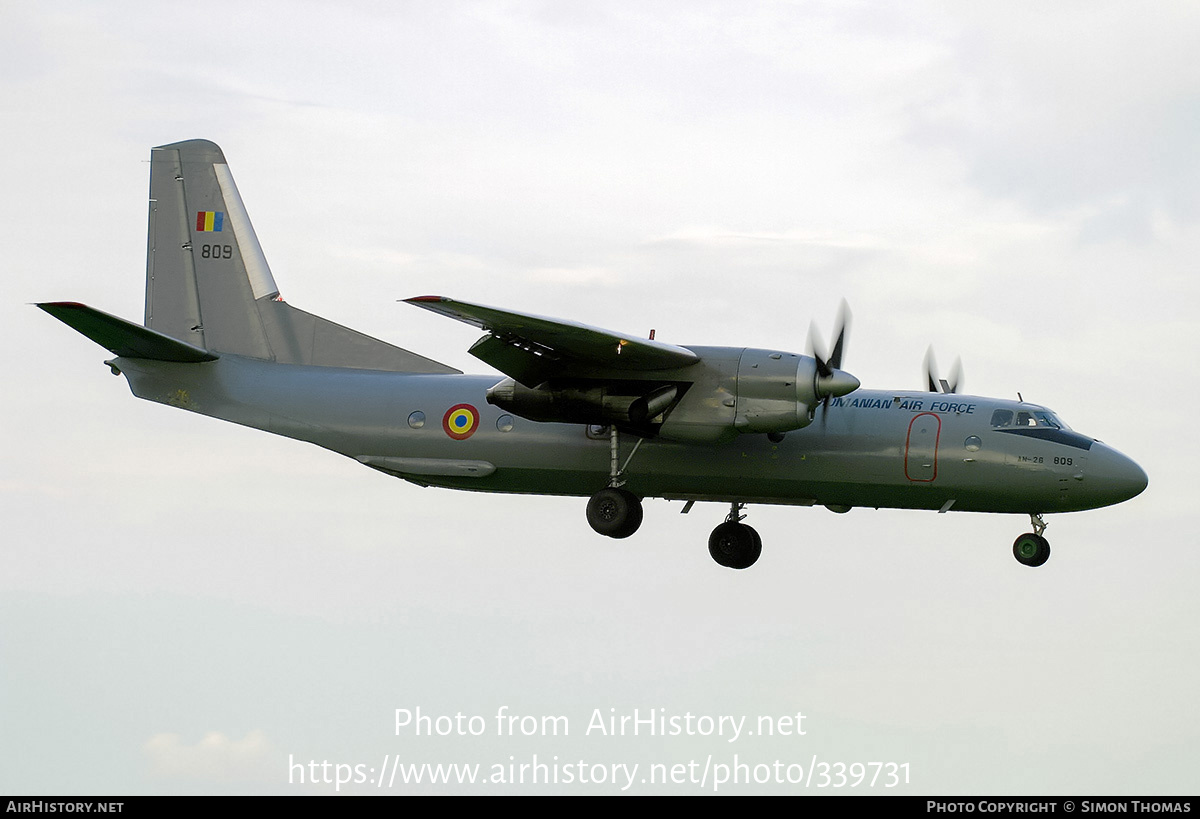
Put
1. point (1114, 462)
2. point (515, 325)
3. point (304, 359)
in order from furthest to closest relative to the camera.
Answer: point (304, 359) < point (1114, 462) < point (515, 325)

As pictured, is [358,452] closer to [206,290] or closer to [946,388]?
[206,290]

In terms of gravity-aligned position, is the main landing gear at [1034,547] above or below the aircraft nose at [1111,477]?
below

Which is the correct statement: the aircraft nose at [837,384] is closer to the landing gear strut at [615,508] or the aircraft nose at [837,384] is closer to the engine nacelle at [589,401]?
the engine nacelle at [589,401]

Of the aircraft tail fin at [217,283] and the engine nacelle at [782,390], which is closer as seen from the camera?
the engine nacelle at [782,390]

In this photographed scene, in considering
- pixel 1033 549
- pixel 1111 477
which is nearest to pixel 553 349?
pixel 1033 549

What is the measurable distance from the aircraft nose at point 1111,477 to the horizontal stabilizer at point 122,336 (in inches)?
569

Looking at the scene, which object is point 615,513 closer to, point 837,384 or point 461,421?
point 461,421

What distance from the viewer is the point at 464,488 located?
2367 cm

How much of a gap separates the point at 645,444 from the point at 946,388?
198 inches

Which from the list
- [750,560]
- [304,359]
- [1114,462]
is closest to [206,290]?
[304,359]

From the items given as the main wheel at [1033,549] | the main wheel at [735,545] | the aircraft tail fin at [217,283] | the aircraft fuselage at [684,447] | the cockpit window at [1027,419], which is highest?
the aircraft tail fin at [217,283]

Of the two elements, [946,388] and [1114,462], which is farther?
[946,388]

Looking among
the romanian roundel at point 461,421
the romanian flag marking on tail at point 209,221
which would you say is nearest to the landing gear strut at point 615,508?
the romanian roundel at point 461,421

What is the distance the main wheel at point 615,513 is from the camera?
2175 cm
